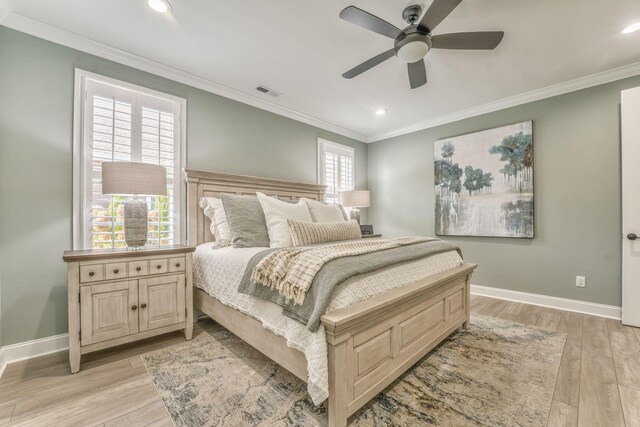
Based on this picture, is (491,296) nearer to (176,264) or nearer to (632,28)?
(632,28)

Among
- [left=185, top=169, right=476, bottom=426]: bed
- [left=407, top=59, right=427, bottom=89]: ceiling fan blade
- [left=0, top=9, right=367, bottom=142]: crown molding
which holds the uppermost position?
[left=0, top=9, right=367, bottom=142]: crown molding

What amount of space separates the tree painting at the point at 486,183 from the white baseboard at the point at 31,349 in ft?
14.9

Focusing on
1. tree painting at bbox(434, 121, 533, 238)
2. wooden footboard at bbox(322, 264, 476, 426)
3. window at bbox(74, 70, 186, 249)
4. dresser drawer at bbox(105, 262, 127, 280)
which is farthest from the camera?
tree painting at bbox(434, 121, 533, 238)

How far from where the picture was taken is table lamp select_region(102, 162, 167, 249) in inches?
83.9

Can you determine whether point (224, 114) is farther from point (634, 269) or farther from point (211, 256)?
point (634, 269)

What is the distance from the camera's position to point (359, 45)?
98.0 inches

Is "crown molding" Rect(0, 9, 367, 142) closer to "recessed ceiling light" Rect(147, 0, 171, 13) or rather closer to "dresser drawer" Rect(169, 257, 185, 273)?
"recessed ceiling light" Rect(147, 0, 171, 13)

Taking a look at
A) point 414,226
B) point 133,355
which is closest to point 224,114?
point 133,355

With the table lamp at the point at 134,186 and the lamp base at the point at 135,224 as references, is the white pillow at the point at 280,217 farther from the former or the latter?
the lamp base at the point at 135,224

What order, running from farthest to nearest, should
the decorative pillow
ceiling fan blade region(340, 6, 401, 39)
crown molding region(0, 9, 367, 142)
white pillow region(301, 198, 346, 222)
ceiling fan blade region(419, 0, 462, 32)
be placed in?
white pillow region(301, 198, 346, 222) < the decorative pillow < crown molding region(0, 9, 367, 142) < ceiling fan blade region(340, 6, 401, 39) < ceiling fan blade region(419, 0, 462, 32)

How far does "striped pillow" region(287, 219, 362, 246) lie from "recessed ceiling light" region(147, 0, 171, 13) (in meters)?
1.86

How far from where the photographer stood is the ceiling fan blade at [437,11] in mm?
1663

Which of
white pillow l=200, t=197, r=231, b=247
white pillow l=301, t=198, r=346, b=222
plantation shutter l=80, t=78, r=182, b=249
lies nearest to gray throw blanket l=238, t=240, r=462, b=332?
white pillow l=200, t=197, r=231, b=247

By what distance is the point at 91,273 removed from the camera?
193 centimetres
